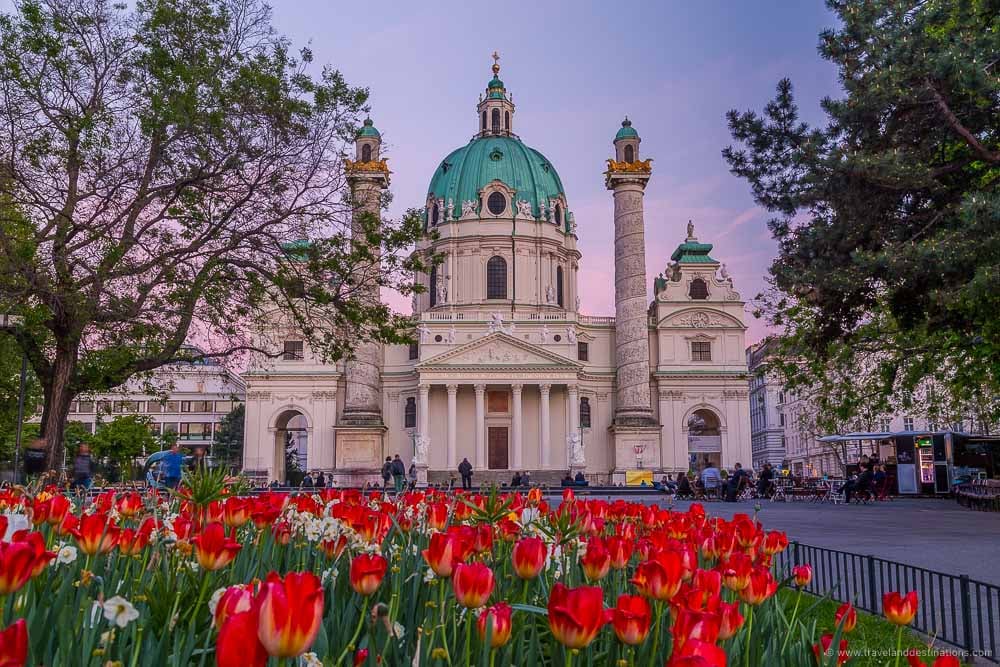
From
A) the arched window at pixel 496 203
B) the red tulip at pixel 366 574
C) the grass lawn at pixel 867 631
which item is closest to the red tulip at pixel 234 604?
the red tulip at pixel 366 574

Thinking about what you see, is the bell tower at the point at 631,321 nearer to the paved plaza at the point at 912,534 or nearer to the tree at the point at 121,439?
the paved plaza at the point at 912,534

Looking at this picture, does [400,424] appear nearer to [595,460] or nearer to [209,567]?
[595,460]

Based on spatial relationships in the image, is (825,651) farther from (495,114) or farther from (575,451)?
(495,114)

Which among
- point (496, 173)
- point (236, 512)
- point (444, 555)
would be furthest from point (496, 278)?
point (444, 555)

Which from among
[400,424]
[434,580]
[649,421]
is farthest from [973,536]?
[400,424]

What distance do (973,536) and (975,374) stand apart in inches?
304

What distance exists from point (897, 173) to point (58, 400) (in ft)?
48.9

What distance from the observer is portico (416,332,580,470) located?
172ft

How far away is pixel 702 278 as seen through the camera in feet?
190

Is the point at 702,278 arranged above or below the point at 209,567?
above

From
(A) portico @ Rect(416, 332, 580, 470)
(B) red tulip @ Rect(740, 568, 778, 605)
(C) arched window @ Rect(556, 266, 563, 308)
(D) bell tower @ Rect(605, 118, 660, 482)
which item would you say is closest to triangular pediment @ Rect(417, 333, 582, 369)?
(A) portico @ Rect(416, 332, 580, 470)

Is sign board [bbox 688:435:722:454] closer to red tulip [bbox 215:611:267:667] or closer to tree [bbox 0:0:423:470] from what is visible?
tree [bbox 0:0:423:470]

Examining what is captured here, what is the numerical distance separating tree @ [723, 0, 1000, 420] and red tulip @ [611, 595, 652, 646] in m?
12.4

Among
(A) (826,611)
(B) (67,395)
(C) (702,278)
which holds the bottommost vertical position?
(A) (826,611)
